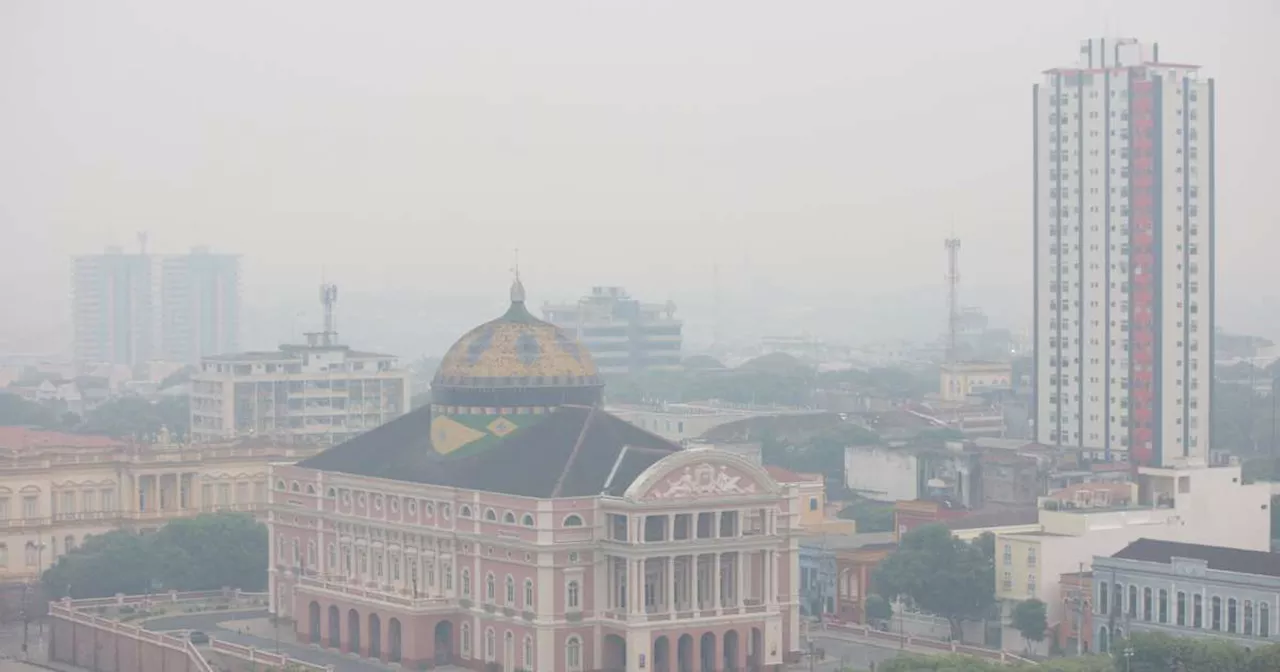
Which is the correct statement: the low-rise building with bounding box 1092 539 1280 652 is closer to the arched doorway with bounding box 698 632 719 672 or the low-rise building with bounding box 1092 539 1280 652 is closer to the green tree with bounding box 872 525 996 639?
the green tree with bounding box 872 525 996 639

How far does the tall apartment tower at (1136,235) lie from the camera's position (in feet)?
375

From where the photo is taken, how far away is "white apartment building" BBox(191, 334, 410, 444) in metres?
147

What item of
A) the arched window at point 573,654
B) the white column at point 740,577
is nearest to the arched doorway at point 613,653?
the arched window at point 573,654

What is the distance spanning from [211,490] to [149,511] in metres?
3.01

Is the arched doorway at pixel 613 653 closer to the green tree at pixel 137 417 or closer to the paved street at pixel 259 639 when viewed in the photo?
the paved street at pixel 259 639

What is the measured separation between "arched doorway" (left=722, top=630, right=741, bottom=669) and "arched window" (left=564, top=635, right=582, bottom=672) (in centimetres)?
429

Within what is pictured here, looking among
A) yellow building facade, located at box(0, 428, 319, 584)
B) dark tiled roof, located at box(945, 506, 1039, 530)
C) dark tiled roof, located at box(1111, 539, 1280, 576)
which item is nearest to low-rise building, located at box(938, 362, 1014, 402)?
yellow building facade, located at box(0, 428, 319, 584)

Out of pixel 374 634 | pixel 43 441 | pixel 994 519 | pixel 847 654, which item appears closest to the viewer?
pixel 847 654

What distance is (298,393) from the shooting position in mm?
148000

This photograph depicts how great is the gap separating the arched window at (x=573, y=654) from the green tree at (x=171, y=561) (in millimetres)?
23333

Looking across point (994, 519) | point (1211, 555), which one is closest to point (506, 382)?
point (994, 519)

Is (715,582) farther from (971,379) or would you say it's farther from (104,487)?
(971,379)

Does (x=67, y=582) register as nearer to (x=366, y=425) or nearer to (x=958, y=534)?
(x=958, y=534)

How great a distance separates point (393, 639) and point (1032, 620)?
19548 millimetres
